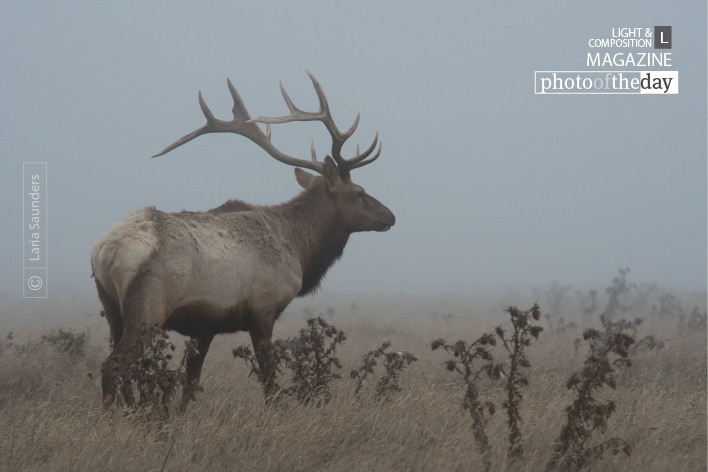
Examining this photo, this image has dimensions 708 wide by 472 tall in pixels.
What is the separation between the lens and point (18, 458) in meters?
4.12

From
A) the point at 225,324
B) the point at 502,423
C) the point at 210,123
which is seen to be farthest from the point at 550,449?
the point at 210,123

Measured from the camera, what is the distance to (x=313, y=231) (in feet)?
22.9

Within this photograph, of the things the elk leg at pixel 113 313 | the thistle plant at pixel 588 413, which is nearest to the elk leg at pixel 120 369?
the elk leg at pixel 113 313

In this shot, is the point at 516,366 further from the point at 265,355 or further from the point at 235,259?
the point at 235,259

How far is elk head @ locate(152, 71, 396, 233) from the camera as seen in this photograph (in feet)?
24.0

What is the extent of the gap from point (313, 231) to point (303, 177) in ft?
2.83

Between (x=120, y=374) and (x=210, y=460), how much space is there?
1004 mm

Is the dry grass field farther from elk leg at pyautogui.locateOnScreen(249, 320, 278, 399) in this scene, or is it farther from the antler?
the antler

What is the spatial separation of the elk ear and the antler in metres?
0.11

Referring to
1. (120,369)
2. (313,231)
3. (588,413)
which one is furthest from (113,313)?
(588,413)

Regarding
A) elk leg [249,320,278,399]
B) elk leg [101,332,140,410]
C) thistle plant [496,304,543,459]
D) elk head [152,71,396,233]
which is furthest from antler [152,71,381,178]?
thistle plant [496,304,543,459]

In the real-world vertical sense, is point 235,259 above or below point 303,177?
below

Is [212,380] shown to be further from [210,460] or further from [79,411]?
[210,460]

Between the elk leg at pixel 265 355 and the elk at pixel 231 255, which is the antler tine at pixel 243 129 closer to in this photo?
the elk at pixel 231 255
